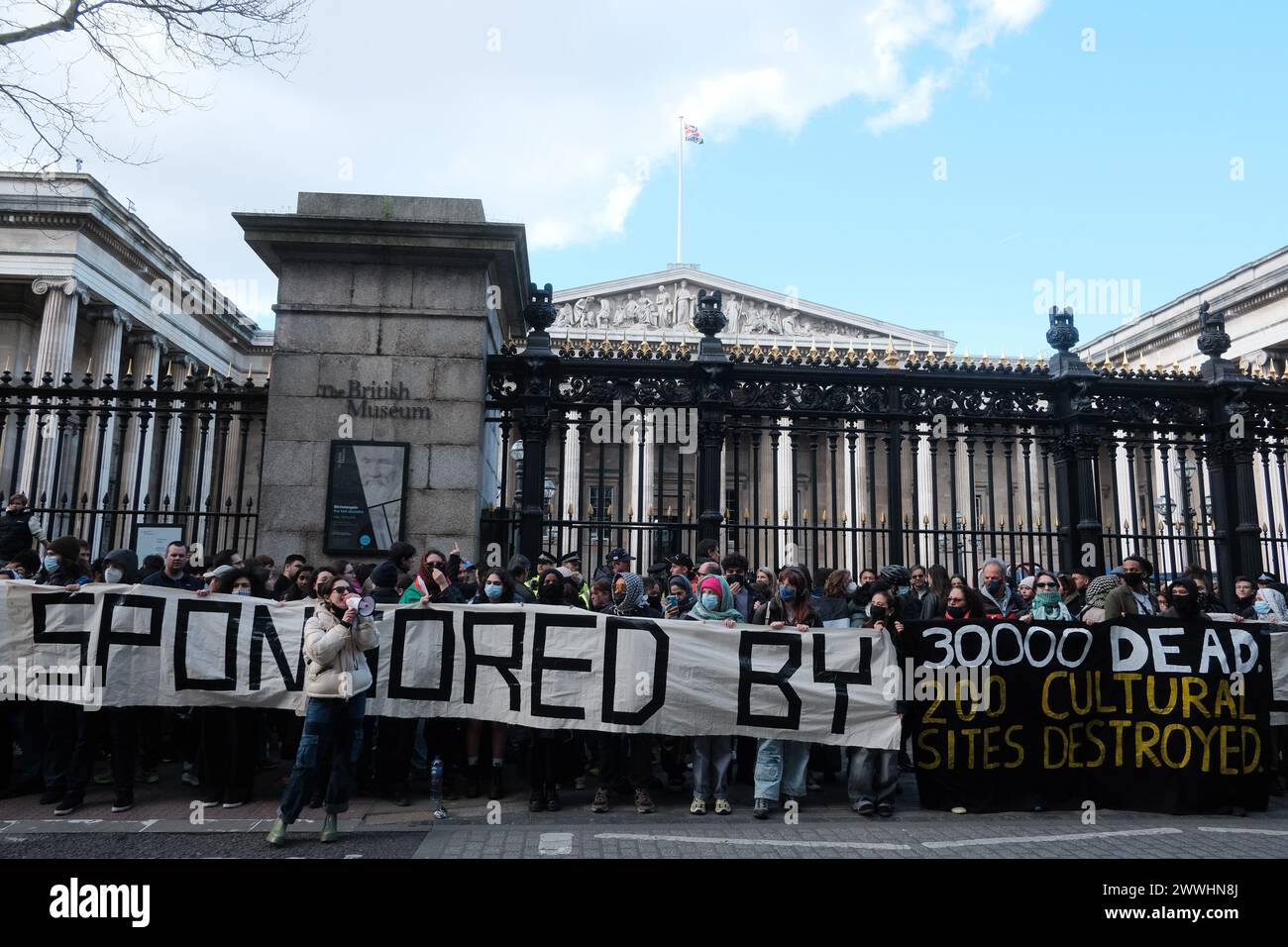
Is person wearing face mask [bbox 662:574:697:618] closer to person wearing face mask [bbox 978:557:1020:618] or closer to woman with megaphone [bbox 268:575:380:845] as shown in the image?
woman with megaphone [bbox 268:575:380:845]

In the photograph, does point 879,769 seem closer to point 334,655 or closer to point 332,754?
point 332,754

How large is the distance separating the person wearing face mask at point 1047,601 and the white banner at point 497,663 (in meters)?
1.86

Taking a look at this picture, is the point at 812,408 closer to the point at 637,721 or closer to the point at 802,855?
the point at 637,721

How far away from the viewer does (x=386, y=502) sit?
999 cm

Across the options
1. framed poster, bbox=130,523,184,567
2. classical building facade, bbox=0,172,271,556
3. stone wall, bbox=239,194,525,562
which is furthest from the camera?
classical building facade, bbox=0,172,271,556

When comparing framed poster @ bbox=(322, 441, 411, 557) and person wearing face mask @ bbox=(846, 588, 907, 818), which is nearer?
person wearing face mask @ bbox=(846, 588, 907, 818)

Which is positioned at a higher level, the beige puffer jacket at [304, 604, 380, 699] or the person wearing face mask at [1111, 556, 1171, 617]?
the person wearing face mask at [1111, 556, 1171, 617]

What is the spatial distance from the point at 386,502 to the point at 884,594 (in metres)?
5.22

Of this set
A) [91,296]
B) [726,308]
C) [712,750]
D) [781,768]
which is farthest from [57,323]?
[781,768]

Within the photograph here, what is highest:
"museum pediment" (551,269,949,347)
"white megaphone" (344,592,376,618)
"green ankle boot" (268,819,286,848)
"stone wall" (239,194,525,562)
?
"museum pediment" (551,269,949,347)


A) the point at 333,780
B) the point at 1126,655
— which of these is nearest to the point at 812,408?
the point at 1126,655

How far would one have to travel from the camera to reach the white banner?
7645 millimetres

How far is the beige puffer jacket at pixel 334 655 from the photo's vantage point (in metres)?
6.34

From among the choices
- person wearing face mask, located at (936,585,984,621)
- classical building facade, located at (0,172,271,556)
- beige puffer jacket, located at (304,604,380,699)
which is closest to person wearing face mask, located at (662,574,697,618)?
person wearing face mask, located at (936,585,984,621)
